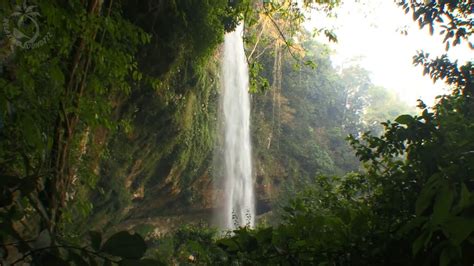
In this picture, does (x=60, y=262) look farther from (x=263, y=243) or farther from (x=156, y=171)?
(x=156, y=171)

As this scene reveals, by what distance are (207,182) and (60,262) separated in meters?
12.1

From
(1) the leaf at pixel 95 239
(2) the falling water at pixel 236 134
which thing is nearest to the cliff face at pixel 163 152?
(2) the falling water at pixel 236 134

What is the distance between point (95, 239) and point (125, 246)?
64 millimetres

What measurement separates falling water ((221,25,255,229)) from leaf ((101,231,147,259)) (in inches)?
466

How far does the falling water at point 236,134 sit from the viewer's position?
41.6ft

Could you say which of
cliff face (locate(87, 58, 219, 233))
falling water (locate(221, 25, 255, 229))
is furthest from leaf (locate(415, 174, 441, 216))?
falling water (locate(221, 25, 255, 229))

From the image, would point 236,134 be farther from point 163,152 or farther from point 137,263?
point 137,263

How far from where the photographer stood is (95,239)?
1.98ft

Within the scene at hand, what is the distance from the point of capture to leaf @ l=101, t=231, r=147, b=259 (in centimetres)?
57

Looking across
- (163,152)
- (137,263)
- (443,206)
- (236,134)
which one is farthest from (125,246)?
(236,134)

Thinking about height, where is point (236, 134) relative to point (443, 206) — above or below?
above

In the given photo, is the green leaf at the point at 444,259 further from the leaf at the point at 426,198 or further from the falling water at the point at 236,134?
the falling water at the point at 236,134

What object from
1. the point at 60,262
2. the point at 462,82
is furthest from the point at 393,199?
the point at 462,82

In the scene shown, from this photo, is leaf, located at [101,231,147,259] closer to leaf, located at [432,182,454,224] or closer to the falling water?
leaf, located at [432,182,454,224]
